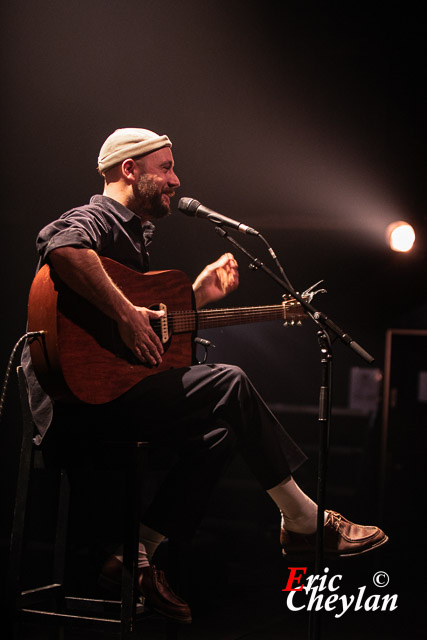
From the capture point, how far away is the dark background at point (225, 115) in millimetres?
3510

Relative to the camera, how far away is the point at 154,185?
8.50 feet

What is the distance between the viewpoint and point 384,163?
4.66 m

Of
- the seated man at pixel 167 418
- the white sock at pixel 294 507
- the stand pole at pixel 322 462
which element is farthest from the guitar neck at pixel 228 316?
the white sock at pixel 294 507

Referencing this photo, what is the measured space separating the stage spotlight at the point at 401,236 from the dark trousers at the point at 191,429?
8.85 feet

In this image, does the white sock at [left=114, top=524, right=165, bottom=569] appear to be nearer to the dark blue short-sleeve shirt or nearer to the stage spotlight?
the dark blue short-sleeve shirt

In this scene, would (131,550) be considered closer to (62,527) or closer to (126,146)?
(62,527)

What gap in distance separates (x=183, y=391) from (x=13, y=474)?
2179 mm

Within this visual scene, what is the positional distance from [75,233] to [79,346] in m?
0.34

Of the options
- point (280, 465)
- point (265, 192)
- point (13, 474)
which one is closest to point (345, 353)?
point (265, 192)

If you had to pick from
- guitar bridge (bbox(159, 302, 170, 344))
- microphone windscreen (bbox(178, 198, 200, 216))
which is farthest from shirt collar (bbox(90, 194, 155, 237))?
guitar bridge (bbox(159, 302, 170, 344))

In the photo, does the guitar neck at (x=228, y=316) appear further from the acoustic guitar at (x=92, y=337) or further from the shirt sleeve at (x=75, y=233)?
the shirt sleeve at (x=75, y=233)

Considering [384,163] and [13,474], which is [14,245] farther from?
[384,163]

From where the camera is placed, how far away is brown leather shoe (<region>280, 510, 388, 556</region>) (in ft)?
7.88

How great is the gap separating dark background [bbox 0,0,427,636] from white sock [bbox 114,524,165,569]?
5.58 feet
